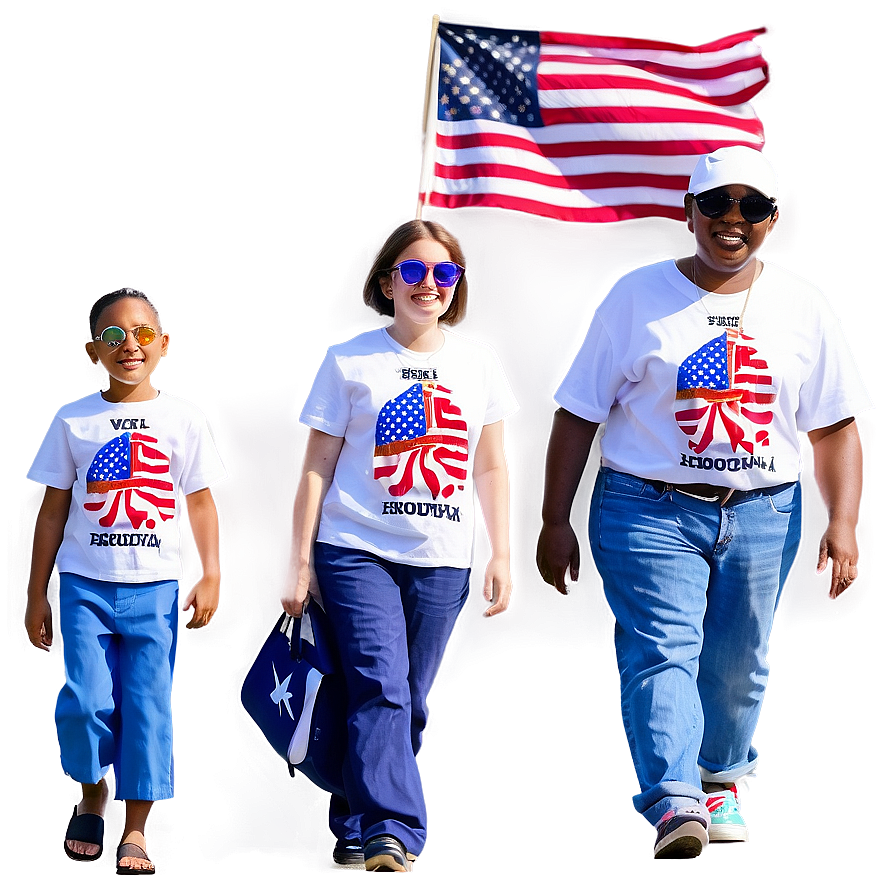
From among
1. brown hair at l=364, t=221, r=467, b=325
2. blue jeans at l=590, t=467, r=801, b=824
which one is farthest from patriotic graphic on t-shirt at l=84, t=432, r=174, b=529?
blue jeans at l=590, t=467, r=801, b=824

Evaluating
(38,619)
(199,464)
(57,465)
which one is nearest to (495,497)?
(199,464)

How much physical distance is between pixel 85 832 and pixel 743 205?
3.08 metres

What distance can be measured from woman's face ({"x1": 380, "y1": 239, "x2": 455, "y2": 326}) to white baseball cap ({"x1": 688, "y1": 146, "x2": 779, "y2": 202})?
91 centimetres

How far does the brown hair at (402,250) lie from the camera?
4602 millimetres

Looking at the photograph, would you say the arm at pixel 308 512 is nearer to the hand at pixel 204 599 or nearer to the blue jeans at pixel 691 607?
the hand at pixel 204 599

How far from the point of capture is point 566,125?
5.06 metres

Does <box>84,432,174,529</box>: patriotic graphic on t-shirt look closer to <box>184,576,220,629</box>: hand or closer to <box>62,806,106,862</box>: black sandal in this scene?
<box>184,576,220,629</box>: hand

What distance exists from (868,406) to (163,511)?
247 cm

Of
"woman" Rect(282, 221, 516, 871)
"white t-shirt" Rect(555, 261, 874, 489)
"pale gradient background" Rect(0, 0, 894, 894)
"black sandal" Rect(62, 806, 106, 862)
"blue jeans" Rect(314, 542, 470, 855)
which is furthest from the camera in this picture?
"pale gradient background" Rect(0, 0, 894, 894)

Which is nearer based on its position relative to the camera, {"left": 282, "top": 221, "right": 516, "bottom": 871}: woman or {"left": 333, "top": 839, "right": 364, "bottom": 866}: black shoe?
{"left": 282, "top": 221, "right": 516, "bottom": 871}: woman

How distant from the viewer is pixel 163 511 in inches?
178

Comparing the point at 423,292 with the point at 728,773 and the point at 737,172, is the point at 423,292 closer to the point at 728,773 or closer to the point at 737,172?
the point at 737,172

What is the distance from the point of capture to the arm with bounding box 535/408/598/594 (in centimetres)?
468

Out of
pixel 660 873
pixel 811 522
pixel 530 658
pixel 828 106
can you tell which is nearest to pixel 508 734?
pixel 530 658
